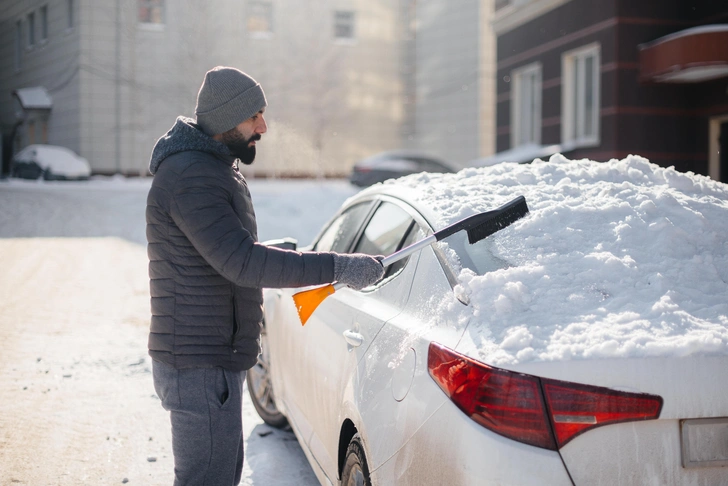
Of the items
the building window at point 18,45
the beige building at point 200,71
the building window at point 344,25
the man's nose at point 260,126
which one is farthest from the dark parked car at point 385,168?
the building window at point 18,45

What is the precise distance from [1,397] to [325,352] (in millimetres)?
3225

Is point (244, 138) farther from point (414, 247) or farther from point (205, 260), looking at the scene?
point (414, 247)

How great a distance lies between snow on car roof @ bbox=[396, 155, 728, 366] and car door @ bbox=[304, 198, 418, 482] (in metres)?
0.24

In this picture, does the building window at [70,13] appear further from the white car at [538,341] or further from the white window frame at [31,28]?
the white car at [538,341]

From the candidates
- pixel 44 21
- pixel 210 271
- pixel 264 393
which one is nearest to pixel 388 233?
pixel 210 271

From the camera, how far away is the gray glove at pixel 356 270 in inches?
95.8

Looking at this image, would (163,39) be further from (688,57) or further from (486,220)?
(486,220)

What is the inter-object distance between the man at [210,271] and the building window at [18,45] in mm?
36433

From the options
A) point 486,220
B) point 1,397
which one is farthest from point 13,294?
Result: point 486,220

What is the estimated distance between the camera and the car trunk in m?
1.91

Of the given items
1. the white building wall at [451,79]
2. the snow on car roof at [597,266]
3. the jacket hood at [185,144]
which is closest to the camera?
the snow on car roof at [597,266]

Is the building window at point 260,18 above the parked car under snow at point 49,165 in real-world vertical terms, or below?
above

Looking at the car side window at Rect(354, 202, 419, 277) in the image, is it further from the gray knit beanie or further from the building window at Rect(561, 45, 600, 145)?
the building window at Rect(561, 45, 600, 145)

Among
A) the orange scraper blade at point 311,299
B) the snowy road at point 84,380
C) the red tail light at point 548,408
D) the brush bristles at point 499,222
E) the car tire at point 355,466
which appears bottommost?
the snowy road at point 84,380
